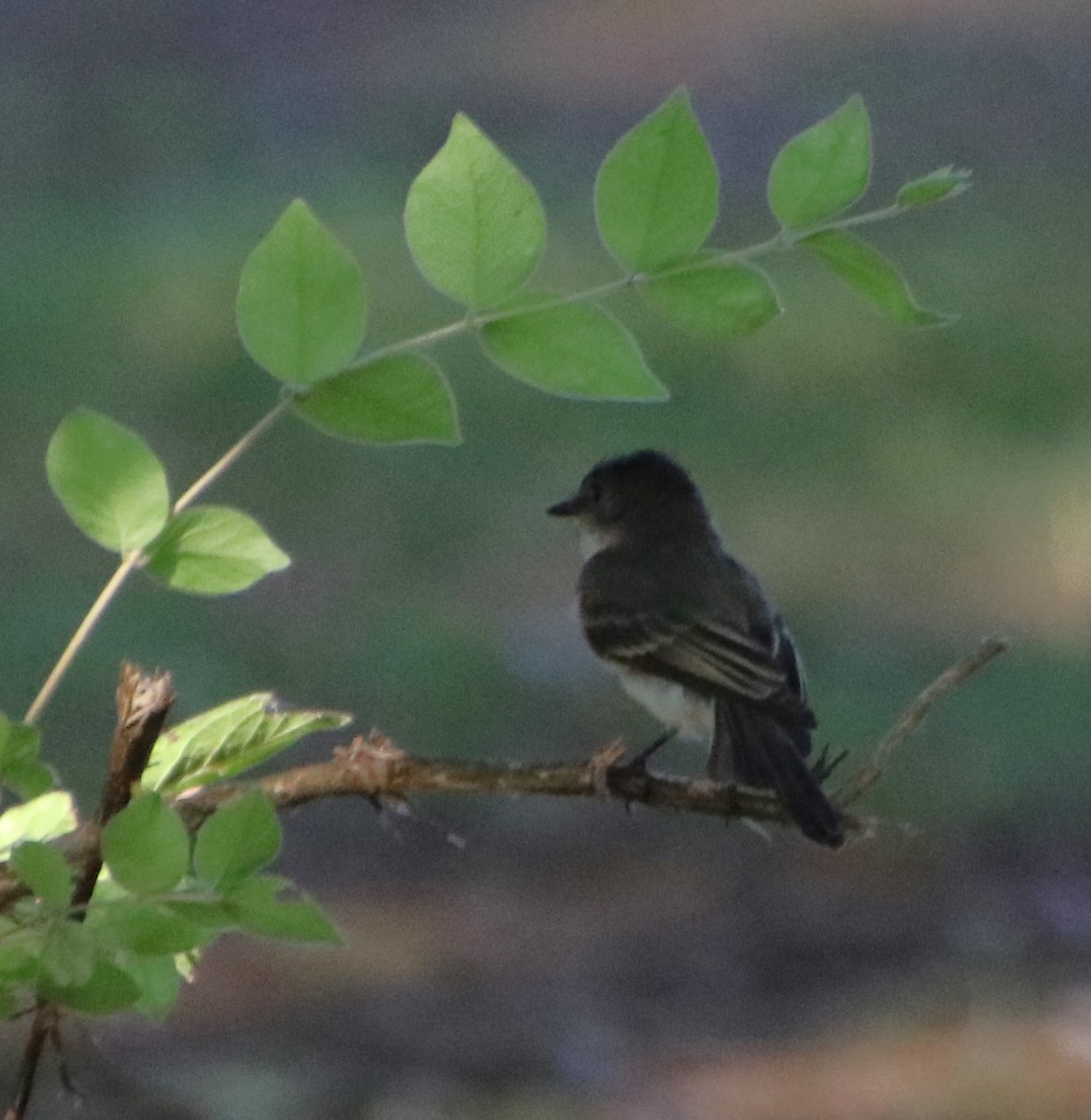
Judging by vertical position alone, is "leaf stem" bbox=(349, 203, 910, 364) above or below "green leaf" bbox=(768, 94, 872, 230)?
below

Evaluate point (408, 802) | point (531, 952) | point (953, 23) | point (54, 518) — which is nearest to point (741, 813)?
point (408, 802)

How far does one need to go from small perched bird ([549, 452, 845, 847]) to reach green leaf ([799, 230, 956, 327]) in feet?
0.91

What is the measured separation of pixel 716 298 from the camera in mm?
318

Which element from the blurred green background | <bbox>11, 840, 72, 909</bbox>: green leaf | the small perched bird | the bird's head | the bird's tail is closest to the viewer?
<bbox>11, 840, 72, 909</bbox>: green leaf

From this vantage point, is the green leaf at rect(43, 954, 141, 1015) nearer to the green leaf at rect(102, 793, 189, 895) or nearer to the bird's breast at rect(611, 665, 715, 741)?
the green leaf at rect(102, 793, 189, 895)

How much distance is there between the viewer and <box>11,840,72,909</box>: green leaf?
0.27 meters

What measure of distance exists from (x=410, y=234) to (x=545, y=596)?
887 mm

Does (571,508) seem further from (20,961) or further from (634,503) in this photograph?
(20,961)

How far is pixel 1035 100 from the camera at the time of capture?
1.29 metres

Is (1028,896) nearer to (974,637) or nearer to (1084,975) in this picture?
(1084,975)

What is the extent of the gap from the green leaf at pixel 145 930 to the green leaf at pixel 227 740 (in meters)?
0.04

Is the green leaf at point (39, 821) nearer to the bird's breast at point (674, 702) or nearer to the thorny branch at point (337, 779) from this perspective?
the thorny branch at point (337, 779)

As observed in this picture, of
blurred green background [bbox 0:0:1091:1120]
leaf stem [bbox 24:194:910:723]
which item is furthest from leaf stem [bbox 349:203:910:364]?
blurred green background [bbox 0:0:1091:1120]

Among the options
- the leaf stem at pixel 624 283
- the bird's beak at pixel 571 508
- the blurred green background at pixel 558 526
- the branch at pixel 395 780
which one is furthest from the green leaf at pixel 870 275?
the blurred green background at pixel 558 526
